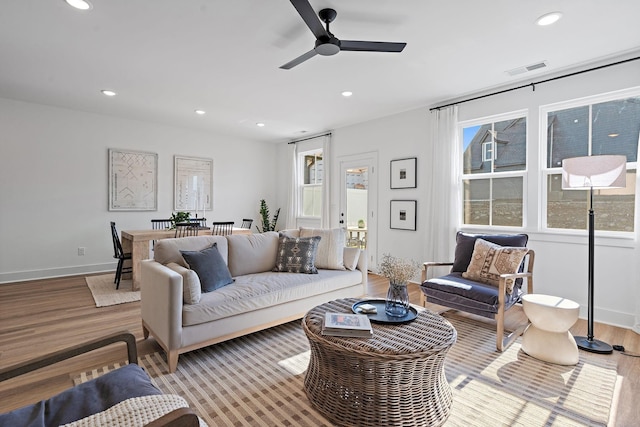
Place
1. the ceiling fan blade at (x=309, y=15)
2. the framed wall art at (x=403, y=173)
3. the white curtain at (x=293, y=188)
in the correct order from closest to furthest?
the ceiling fan blade at (x=309, y=15) < the framed wall art at (x=403, y=173) < the white curtain at (x=293, y=188)

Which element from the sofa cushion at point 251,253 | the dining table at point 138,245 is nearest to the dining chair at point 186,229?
the dining table at point 138,245

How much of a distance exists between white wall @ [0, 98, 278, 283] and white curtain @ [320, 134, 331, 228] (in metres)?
2.74

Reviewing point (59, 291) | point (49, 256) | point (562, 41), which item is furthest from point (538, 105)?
point (49, 256)

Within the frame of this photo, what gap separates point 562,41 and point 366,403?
3.42 metres

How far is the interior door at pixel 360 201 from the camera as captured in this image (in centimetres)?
556

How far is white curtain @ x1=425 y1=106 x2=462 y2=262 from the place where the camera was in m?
4.36

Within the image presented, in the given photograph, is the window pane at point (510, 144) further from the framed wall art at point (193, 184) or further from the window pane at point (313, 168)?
the framed wall art at point (193, 184)

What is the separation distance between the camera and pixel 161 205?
19.8 ft

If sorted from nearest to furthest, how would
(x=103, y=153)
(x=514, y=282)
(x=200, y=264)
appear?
1. (x=200, y=264)
2. (x=514, y=282)
3. (x=103, y=153)

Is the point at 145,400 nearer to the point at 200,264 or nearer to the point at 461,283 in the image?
the point at 200,264

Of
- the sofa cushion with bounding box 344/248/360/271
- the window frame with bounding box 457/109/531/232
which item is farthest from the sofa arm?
the window frame with bounding box 457/109/531/232

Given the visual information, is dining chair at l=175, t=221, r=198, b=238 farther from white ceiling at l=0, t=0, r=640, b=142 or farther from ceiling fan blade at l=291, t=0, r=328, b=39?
ceiling fan blade at l=291, t=0, r=328, b=39

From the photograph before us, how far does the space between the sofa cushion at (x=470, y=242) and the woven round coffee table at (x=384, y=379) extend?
177 cm

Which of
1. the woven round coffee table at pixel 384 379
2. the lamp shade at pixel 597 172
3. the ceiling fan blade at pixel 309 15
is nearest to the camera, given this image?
the woven round coffee table at pixel 384 379
